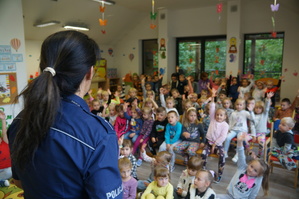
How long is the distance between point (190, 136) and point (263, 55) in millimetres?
4712

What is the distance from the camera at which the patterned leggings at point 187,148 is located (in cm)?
332

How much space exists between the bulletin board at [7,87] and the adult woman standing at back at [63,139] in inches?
151

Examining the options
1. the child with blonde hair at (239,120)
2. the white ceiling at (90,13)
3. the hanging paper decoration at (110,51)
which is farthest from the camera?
the hanging paper decoration at (110,51)

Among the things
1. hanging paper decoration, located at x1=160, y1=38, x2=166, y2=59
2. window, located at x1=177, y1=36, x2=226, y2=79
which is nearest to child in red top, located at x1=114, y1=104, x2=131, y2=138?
hanging paper decoration, located at x1=160, y1=38, x2=166, y2=59

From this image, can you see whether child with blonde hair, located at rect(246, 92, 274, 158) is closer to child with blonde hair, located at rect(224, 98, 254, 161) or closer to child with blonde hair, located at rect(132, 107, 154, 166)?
child with blonde hair, located at rect(224, 98, 254, 161)

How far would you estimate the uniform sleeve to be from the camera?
2.43 feet

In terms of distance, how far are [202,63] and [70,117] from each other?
24.9 feet

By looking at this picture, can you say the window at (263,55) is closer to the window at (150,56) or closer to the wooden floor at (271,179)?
the window at (150,56)

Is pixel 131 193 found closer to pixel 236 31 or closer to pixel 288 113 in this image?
pixel 288 113

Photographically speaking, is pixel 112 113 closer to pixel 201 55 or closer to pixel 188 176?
pixel 188 176

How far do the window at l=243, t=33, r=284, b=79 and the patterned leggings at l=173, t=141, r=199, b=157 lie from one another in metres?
4.59

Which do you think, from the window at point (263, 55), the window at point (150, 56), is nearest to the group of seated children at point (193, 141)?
the window at point (263, 55)

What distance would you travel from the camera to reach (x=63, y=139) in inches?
29.5

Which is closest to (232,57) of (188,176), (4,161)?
(188,176)
